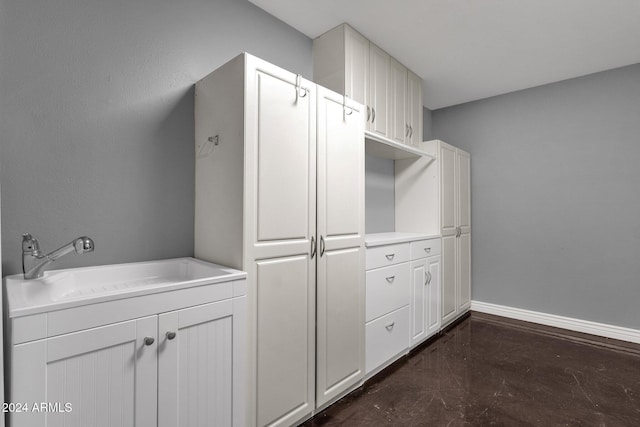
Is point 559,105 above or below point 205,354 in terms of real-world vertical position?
above

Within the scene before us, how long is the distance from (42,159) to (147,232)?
0.52m

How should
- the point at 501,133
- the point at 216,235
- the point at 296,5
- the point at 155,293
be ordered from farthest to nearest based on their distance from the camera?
the point at 501,133, the point at 296,5, the point at 216,235, the point at 155,293

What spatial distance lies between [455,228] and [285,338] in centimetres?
240

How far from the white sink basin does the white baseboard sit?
327 centimetres

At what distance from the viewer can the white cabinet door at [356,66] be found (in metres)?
2.25

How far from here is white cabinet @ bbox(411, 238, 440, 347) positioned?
260 centimetres

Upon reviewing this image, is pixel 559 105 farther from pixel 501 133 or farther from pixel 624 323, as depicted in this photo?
pixel 624 323

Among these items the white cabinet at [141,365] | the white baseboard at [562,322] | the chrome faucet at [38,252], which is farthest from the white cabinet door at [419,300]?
the chrome faucet at [38,252]

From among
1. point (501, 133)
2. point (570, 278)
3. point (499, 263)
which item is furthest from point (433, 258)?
point (501, 133)

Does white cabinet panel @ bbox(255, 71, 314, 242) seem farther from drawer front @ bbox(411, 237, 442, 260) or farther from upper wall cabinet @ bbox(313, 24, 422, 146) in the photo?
drawer front @ bbox(411, 237, 442, 260)

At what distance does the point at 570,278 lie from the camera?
310cm

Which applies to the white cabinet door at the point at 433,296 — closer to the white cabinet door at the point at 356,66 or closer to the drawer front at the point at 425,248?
the drawer front at the point at 425,248

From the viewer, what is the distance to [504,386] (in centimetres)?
207

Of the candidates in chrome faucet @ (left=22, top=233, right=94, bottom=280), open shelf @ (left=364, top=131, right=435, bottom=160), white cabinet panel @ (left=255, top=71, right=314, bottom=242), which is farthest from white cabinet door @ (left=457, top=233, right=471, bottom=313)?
chrome faucet @ (left=22, top=233, right=94, bottom=280)
